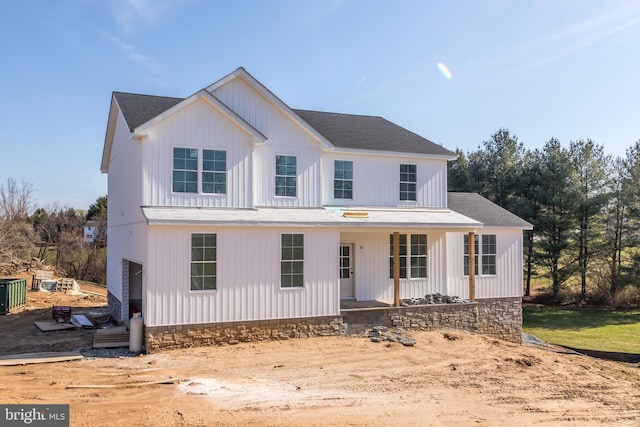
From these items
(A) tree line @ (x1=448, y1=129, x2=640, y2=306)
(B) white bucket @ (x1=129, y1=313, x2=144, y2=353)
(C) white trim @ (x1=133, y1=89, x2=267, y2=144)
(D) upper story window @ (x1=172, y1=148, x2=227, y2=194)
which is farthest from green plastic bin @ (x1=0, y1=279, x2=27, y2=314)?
(A) tree line @ (x1=448, y1=129, x2=640, y2=306)

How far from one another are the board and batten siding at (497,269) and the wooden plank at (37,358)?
41.6 ft

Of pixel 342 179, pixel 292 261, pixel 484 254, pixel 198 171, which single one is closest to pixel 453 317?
pixel 484 254

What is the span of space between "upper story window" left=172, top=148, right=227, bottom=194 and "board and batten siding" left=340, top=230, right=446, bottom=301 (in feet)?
16.5

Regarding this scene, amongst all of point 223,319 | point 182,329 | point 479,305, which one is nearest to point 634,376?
point 479,305

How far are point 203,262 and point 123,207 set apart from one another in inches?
211

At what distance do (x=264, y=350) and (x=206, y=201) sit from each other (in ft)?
15.2

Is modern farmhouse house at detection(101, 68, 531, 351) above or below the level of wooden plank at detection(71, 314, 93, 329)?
above

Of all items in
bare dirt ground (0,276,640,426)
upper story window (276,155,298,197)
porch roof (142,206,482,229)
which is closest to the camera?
bare dirt ground (0,276,640,426)

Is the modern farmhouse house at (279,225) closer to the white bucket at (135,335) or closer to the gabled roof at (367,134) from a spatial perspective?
the gabled roof at (367,134)

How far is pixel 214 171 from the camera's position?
14281 millimetres

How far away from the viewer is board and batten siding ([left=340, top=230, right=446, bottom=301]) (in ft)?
56.4

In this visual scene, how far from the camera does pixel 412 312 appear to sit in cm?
1577

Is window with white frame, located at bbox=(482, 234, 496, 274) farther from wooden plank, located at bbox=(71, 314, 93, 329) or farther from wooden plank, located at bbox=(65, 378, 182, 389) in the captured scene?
wooden plank, located at bbox=(71, 314, 93, 329)

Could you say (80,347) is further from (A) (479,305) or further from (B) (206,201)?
(A) (479,305)
